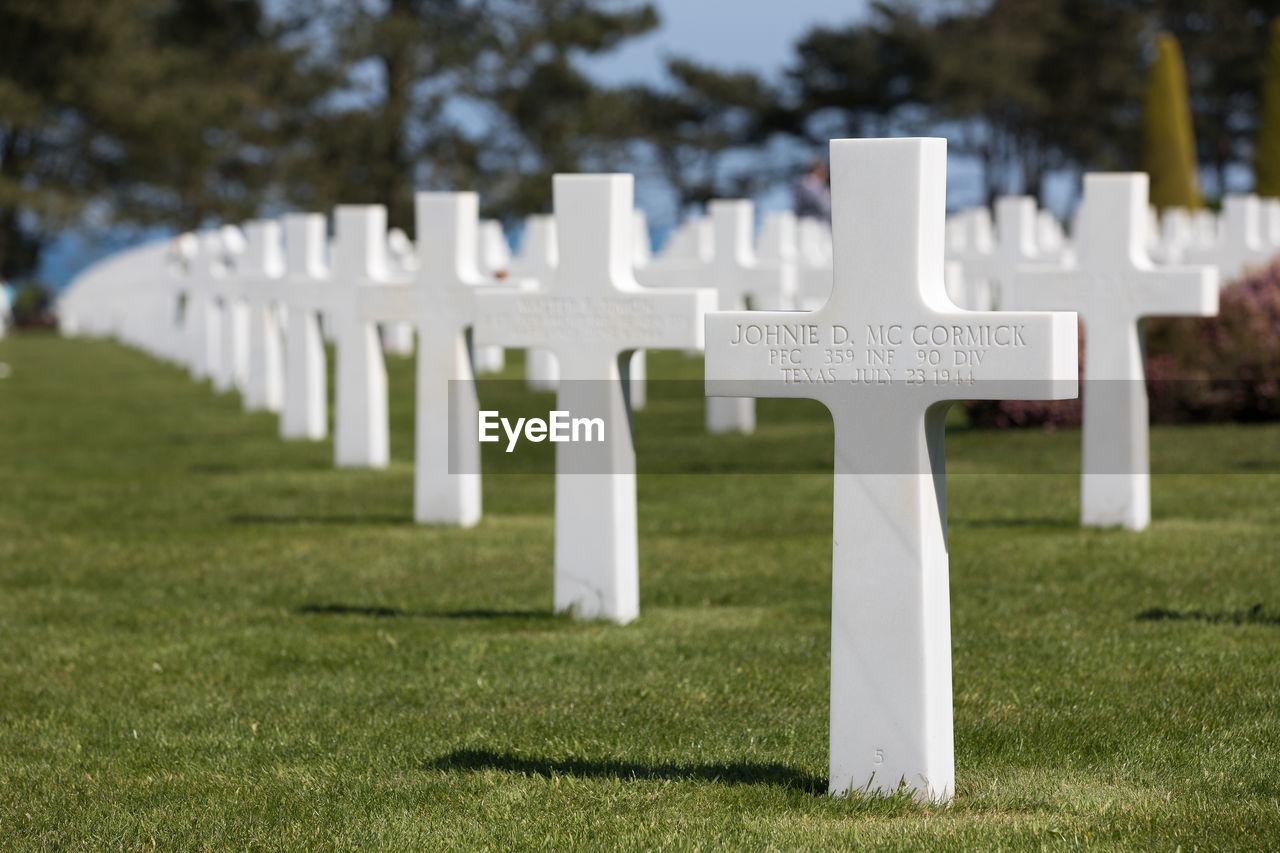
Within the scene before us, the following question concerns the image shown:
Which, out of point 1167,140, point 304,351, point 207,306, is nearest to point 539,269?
point 304,351

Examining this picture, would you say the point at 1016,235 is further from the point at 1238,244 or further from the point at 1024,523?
the point at 1024,523

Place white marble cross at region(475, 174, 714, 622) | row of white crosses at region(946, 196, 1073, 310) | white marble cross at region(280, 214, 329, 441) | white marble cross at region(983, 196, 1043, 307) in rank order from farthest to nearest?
white marble cross at region(983, 196, 1043, 307), row of white crosses at region(946, 196, 1073, 310), white marble cross at region(280, 214, 329, 441), white marble cross at region(475, 174, 714, 622)

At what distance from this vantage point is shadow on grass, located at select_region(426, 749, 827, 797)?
14.8 ft

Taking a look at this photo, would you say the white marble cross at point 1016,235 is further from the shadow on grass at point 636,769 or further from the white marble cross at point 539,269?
the shadow on grass at point 636,769

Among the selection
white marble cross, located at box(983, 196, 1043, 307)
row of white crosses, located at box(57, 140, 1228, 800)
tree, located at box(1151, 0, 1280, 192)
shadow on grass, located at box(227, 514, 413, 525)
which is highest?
tree, located at box(1151, 0, 1280, 192)

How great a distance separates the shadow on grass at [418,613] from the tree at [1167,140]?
31898 mm

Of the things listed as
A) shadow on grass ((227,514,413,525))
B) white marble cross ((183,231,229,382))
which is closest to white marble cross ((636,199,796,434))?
shadow on grass ((227,514,413,525))

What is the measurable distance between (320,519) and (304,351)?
4019 mm

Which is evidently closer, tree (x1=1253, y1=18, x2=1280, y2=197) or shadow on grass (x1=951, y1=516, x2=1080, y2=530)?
shadow on grass (x1=951, y1=516, x2=1080, y2=530)

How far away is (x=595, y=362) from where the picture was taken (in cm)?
654

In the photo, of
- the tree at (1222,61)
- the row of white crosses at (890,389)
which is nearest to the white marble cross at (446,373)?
the row of white crosses at (890,389)

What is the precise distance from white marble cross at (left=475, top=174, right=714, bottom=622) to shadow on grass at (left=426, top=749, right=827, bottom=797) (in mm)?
1761

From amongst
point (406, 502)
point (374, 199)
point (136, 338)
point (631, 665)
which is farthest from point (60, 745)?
point (374, 199)

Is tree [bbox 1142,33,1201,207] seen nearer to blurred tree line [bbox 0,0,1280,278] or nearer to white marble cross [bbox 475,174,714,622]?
blurred tree line [bbox 0,0,1280,278]
